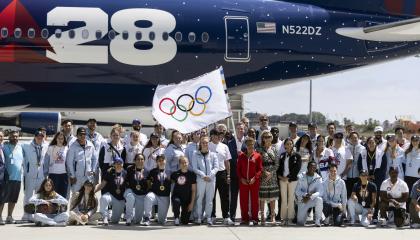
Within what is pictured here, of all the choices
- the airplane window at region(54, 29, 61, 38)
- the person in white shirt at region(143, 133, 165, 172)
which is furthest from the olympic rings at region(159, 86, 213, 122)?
the airplane window at region(54, 29, 61, 38)

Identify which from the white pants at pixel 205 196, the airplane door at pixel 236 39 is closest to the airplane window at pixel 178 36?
the airplane door at pixel 236 39

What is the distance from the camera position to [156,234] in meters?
11.8

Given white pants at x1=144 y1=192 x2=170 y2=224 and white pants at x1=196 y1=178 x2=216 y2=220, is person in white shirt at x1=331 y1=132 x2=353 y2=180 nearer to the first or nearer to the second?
white pants at x1=196 y1=178 x2=216 y2=220

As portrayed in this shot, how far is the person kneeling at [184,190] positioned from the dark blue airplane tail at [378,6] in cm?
697

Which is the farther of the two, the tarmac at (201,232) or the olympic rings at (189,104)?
the olympic rings at (189,104)

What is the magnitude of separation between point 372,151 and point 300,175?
164 cm

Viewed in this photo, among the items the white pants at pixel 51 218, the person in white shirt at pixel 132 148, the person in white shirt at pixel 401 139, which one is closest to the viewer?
the white pants at pixel 51 218

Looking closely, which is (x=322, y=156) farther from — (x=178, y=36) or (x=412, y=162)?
(x=178, y=36)

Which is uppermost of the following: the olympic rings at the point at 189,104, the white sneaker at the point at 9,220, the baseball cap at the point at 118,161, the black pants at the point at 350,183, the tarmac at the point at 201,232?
the olympic rings at the point at 189,104

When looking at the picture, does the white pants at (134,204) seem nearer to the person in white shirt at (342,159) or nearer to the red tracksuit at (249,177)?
the red tracksuit at (249,177)

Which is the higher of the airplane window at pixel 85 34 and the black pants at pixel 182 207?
the airplane window at pixel 85 34

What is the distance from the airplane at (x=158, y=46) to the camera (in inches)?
655

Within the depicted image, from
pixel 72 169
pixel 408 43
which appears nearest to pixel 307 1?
pixel 408 43

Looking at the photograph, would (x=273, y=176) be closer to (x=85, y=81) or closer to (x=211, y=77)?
(x=211, y=77)
